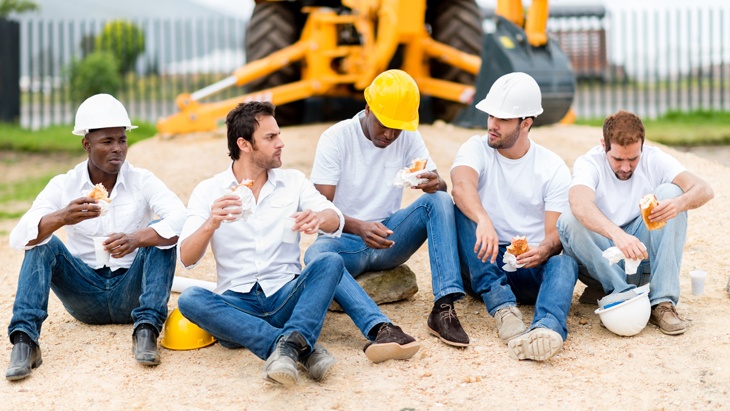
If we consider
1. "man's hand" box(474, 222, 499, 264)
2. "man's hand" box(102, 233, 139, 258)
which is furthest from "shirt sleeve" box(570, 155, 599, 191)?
"man's hand" box(102, 233, 139, 258)

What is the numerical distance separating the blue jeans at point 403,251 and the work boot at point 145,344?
2.62 ft

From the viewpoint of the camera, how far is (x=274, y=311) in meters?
4.03

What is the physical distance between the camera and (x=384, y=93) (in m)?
4.43

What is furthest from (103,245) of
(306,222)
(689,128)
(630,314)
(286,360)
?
(689,128)

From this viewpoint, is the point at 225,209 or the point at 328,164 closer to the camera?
the point at 225,209

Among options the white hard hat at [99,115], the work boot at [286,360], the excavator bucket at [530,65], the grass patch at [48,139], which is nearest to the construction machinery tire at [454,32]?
the excavator bucket at [530,65]

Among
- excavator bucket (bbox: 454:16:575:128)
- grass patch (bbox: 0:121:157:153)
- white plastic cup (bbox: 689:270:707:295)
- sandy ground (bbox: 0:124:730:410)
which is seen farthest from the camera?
grass patch (bbox: 0:121:157:153)

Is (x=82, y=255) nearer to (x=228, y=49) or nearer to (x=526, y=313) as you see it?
(x=526, y=313)

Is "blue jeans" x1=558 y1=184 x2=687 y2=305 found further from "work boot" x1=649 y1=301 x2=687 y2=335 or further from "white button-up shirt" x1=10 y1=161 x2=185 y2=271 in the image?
"white button-up shirt" x1=10 y1=161 x2=185 y2=271

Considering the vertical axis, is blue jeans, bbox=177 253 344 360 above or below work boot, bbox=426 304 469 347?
above

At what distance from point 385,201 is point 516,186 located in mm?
664

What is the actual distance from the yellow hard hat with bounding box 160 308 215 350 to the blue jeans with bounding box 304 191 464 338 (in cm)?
60

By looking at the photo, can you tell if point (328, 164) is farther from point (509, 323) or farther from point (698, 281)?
point (698, 281)

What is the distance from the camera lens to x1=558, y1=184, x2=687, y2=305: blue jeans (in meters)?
4.21
